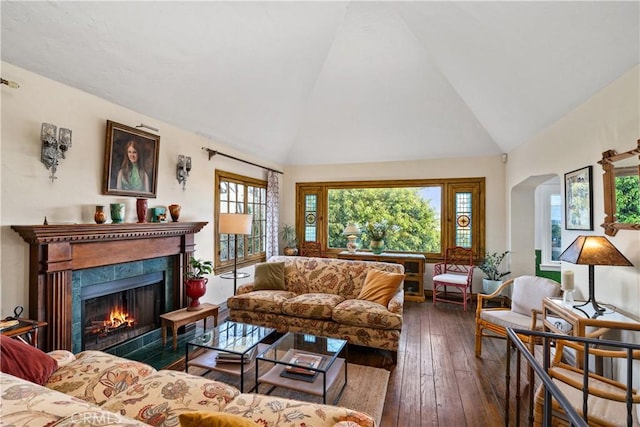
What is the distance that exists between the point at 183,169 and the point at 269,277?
1.78m

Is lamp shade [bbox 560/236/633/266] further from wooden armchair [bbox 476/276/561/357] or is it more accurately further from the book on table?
the book on table

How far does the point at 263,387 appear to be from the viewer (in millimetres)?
2516

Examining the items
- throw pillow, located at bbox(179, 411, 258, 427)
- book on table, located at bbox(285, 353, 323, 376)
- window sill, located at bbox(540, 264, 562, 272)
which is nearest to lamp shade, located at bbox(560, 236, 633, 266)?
book on table, located at bbox(285, 353, 323, 376)

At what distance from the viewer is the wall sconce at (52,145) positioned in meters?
2.40

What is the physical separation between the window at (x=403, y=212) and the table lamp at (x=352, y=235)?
348mm

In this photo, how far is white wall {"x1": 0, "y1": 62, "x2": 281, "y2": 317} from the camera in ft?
7.29

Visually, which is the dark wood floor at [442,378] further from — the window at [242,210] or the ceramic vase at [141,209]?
the window at [242,210]

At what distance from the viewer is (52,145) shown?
8.00ft

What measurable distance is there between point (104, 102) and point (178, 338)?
264 centimetres

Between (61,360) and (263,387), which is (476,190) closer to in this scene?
(263,387)

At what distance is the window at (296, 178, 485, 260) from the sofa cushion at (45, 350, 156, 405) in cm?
466

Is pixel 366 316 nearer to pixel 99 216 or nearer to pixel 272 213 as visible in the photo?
pixel 99 216

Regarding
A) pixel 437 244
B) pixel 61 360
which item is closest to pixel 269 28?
pixel 61 360

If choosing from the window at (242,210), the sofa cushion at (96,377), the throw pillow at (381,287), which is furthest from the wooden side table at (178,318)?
the throw pillow at (381,287)
